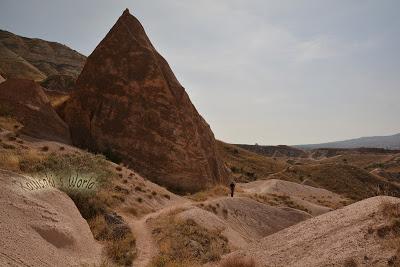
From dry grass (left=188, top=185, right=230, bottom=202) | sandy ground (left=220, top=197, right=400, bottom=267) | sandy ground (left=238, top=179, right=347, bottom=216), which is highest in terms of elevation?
sandy ground (left=220, top=197, right=400, bottom=267)

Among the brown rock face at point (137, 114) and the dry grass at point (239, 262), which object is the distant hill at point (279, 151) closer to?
the brown rock face at point (137, 114)

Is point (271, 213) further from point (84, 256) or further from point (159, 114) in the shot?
point (84, 256)

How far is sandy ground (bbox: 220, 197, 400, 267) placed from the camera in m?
8.47

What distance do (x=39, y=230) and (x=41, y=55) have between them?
347ft

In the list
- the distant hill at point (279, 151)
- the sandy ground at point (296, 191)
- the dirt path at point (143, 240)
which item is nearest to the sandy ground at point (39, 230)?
the dirt path at point (143, 240)

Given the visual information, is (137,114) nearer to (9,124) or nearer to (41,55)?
(9,124)

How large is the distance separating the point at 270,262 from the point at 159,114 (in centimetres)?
2029

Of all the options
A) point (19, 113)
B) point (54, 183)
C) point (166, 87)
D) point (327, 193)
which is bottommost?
point (327, 193)

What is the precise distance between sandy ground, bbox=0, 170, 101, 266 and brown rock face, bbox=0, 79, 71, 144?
526 inches

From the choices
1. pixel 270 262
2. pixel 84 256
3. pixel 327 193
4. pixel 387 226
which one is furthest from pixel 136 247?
pixel 327 193

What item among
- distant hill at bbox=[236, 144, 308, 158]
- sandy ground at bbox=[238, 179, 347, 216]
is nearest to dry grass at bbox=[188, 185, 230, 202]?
sandy ground at bbox=[238, 179, 347, 216]

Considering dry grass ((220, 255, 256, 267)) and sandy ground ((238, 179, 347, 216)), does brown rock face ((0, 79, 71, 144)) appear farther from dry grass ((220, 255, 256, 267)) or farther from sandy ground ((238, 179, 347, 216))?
sandy ground ((238, 179, 347, 216))

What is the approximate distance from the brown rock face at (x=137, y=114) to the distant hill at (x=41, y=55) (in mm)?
55368

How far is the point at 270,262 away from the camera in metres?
10.0
